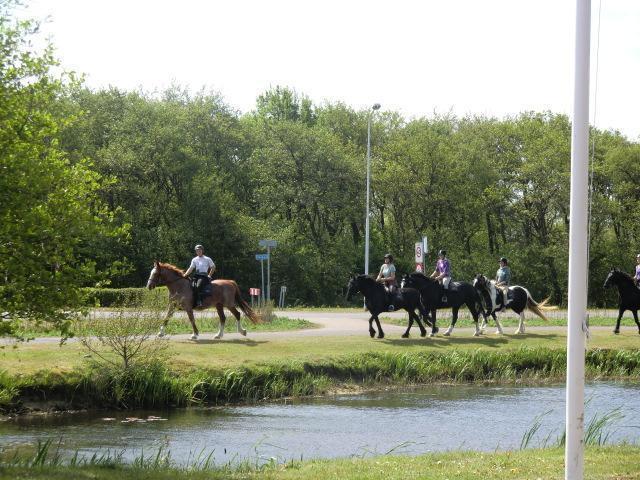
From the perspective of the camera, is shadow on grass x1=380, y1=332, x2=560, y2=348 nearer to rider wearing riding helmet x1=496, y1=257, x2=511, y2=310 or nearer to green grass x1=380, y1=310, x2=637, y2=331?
rider wearing riding helmet x1=496, y1=257, x2=511, y2=310

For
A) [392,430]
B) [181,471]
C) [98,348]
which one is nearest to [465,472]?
[181,471]

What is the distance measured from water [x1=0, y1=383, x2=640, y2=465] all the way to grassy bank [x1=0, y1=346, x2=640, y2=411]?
64 cm

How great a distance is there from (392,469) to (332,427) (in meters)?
6.38

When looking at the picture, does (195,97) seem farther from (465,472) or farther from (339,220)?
(465,472)

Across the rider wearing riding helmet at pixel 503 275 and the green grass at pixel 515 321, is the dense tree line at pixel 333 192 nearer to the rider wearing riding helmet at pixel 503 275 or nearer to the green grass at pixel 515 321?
the green grass at pixel 515 321

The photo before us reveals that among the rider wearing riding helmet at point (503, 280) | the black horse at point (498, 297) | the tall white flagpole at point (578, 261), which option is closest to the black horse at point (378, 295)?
the black horse at point (498, 297)

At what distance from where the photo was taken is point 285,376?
72.4ft

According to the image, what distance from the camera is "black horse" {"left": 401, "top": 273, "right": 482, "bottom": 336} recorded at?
28.0 m

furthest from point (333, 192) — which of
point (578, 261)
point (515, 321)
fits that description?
point (578, 261)

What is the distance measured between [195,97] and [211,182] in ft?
31.8

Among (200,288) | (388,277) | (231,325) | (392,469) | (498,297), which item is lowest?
(392,469)

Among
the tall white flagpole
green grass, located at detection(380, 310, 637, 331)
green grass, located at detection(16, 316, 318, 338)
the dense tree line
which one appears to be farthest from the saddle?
the dense tree line

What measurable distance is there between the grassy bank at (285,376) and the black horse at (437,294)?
2.58m

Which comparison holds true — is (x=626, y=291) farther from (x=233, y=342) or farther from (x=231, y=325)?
(x=233, y=342)
